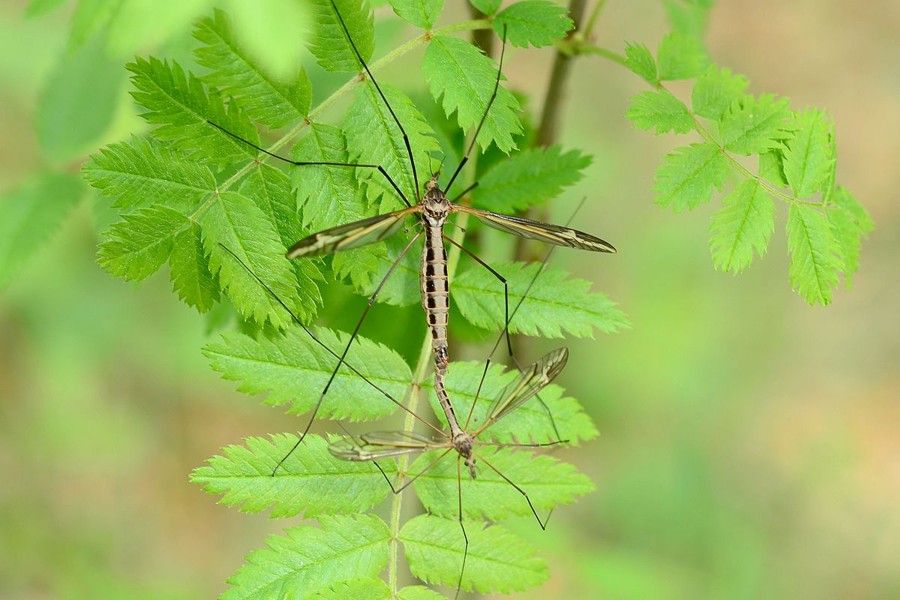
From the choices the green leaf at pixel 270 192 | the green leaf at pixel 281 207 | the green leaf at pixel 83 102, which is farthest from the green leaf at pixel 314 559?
the green leaf at pixel 83 102

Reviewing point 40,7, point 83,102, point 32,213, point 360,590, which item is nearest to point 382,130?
point 360,590

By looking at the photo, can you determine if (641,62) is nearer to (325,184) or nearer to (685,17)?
(325,184)

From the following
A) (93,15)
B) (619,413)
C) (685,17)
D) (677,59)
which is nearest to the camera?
(93,15)

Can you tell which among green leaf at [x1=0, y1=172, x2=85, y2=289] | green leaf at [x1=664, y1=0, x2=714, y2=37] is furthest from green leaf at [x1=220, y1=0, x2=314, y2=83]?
green leaf at [x1=664, y1=0, x2=714, y2=37]

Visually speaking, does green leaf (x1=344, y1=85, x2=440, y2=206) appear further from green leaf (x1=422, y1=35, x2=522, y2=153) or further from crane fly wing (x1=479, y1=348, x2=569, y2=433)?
crane fly wing (x1=479, y1=348, x2=569, y2=433)

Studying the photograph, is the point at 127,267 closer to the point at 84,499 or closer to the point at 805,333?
the point at 84,499

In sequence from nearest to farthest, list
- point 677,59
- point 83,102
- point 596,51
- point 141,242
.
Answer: point 141,242
point 677,59
point 596,51
point 83,102
